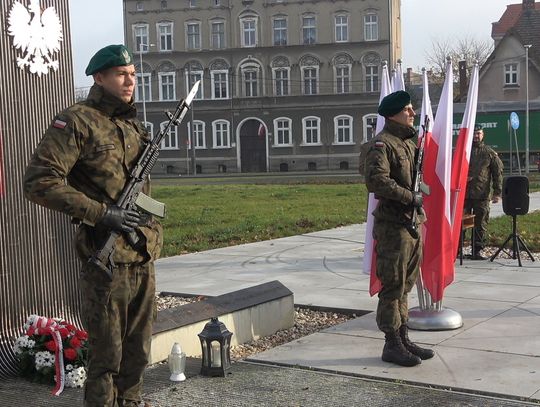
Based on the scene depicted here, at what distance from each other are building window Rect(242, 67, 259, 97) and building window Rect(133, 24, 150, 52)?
8.71 m

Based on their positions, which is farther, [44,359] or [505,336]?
[505,336]

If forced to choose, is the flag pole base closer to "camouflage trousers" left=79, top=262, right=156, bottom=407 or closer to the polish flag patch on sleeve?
"camouflage trousers" left=79, top=262, right=156, bottom=407

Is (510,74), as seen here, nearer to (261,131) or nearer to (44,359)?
(261,131)

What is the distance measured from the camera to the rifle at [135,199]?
12.0ft

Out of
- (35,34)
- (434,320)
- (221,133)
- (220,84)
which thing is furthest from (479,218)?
(220,84)

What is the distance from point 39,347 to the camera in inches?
216

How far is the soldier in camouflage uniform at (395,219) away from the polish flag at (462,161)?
4.74 ft

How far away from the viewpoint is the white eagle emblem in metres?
5.73

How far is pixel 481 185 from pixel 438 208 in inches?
199

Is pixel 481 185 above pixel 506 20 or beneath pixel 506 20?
beneath

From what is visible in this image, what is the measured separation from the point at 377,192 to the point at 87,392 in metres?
2.68

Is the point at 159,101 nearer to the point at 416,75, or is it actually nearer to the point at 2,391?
the point at 416,75

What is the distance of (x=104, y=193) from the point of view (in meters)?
3.81

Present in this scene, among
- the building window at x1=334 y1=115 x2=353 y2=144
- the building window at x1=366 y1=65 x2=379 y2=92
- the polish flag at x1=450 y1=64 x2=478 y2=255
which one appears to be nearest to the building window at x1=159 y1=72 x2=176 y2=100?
the building window at x1=334 y1=115 x2=353 y2=144
